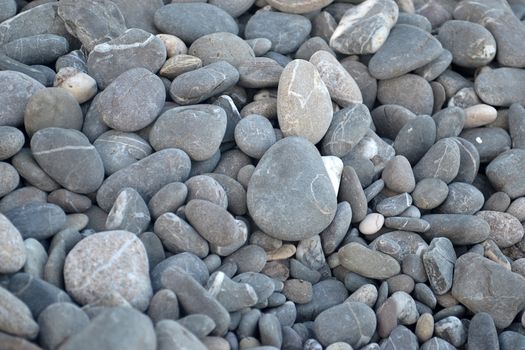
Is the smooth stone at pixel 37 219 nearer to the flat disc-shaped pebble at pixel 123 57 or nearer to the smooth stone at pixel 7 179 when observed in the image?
the smooth stone at pixel 7 179

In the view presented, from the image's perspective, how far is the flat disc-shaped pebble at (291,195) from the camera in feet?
7.27

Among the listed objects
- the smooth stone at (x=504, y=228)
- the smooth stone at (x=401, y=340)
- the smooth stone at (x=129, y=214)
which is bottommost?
the smooth stone at (x=504, y=228)

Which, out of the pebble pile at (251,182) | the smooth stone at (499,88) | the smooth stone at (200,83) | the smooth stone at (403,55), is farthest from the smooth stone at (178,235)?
the smooth stone at (499,88)

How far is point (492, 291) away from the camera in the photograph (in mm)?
2223

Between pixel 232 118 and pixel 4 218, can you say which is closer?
pixel 4 218

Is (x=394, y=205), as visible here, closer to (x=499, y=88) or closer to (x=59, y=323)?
(x=499, y=88)

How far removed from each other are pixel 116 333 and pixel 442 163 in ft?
4.96

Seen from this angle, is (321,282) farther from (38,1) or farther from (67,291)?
(38,1)

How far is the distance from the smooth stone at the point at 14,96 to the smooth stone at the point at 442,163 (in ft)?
4.96

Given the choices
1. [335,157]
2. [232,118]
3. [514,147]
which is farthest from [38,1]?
[514,147]

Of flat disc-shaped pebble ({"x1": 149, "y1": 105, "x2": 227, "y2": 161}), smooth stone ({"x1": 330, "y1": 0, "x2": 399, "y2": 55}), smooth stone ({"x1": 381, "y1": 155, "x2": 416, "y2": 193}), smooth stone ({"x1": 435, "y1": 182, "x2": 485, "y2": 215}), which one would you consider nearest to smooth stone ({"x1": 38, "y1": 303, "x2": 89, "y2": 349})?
flat disc-shaped pebble ({"x1": 149, "y1": 105, "x2": 227, "y2": 161})

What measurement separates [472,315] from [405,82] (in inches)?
44.3

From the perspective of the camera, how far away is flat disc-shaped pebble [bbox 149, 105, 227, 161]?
2348 millimetres

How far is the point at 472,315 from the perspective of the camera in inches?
89.7
